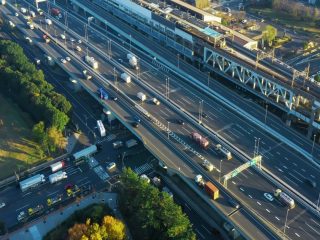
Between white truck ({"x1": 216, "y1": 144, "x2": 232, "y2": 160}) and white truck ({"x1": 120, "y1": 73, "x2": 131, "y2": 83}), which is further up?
white truck ({"x1": 120, "y1": 73, "x2": 131, "y2": 83})

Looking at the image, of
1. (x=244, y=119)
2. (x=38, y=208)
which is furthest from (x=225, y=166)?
(x=38, y=208)

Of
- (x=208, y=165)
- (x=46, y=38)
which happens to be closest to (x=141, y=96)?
(x=208, y=165)

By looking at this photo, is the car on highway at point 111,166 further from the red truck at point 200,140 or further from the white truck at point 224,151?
the white truck at point 224,151

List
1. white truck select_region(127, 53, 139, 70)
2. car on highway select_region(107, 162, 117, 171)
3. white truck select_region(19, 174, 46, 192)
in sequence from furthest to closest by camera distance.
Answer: white truck select_region(127, 53, 139, 70) → car on highway select_region(107, 162, 117, 171) → white truck select_region(19, 174, 46, 192)

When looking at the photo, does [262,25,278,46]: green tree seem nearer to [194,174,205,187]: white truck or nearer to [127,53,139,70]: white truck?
[127,53,139,70]: white truck

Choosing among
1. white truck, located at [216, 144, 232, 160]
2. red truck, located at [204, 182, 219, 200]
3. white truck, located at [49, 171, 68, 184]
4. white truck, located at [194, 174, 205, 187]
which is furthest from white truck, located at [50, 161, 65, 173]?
white truck, located at [216, 144, 232, 160]

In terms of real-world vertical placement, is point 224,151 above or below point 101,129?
above

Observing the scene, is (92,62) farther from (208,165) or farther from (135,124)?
(208,165)
